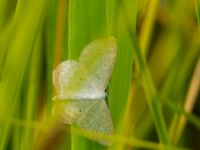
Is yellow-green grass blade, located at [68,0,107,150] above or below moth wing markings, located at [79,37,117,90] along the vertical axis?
above

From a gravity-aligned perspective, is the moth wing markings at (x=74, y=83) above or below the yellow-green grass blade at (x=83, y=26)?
below

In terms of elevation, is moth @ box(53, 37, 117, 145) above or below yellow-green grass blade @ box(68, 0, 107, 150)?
below

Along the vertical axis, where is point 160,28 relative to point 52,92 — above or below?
above

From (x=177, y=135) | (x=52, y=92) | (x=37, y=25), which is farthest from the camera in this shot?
(x=177, y=135)

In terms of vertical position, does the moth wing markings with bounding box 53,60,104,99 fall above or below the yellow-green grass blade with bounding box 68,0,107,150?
below

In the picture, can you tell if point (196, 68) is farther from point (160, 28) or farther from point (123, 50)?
point (123, 50)

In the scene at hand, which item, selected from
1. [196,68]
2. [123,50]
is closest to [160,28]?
[196,68]
